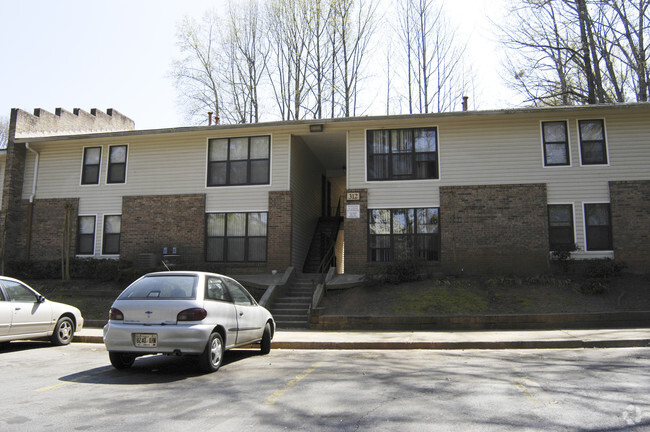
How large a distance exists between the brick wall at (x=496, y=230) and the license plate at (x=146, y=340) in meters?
11.9

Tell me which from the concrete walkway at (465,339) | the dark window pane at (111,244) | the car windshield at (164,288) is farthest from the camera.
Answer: the dark window pane at (111,244)

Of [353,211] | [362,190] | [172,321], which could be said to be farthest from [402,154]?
[172,321]

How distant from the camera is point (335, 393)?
5.84 meters

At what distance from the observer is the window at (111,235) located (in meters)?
19.3

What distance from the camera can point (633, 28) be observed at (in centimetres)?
2386

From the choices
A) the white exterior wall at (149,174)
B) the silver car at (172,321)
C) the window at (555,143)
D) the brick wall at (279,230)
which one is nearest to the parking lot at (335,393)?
the silver car at (172,321)

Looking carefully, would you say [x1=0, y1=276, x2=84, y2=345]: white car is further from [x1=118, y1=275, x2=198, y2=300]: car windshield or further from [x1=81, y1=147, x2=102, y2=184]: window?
[x1=81, y1=147, x2=102, y2=184]: window

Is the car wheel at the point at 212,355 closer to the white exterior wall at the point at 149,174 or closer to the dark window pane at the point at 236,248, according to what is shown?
the dark window pane at the point at 236,248

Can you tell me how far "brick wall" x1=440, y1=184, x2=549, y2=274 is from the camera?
1642cm

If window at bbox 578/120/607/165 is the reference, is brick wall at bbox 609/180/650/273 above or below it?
below

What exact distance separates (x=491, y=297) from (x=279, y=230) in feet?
25.3

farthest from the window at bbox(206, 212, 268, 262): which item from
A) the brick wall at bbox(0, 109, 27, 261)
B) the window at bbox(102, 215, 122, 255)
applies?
the brick wall at bbox(0, 109, 27, 261)

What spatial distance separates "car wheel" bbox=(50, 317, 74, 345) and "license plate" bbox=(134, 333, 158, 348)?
14.5 feet

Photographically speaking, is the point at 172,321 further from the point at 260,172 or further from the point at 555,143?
the point at 555,143
